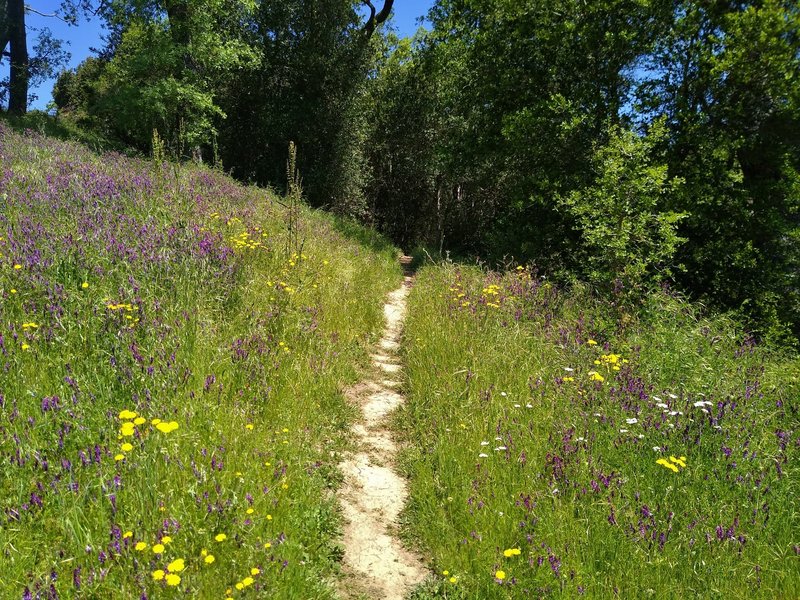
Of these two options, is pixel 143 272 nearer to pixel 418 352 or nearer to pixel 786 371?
pixel 418 352

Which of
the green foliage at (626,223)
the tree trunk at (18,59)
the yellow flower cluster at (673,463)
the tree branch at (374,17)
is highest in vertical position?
the tree branch at (374,17)

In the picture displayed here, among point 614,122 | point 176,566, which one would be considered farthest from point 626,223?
point 176,566

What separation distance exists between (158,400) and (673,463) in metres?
4.00

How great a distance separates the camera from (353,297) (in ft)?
28.0

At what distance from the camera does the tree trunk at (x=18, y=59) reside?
17.8 m

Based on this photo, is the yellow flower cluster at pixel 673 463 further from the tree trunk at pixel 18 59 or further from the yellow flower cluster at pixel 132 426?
the tree trunk at pixel 18 59

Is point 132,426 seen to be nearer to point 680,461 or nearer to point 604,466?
point 604,466

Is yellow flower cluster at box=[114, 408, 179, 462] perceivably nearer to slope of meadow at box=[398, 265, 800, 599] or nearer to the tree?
slope of meadow at box=[398, 265, 800, 599]

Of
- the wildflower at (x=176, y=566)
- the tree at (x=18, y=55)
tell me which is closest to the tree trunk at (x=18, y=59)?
the tree at (x=18, y=55)

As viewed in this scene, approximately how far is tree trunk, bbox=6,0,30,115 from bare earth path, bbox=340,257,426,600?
1996 cm

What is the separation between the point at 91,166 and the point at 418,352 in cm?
720

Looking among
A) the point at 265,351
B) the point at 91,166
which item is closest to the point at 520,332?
the point at 265,351

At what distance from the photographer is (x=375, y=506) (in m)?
A: 4.02

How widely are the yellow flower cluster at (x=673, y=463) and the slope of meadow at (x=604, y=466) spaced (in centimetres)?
2
